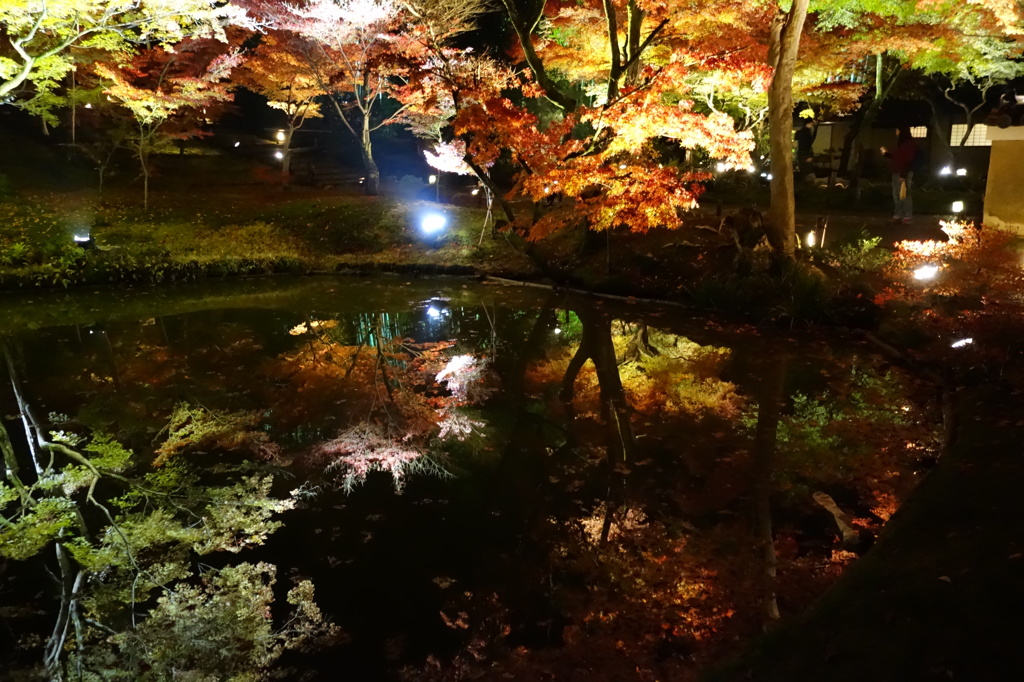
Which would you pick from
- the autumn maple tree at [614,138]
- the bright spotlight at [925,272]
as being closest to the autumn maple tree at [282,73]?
the autumn maple tree at [614,138]

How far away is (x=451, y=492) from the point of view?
20.3ft

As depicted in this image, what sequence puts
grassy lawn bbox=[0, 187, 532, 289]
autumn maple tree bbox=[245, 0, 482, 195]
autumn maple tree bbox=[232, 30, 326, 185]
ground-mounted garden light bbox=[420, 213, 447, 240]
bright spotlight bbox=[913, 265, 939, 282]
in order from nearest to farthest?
1. bright spotlight bbox=[913, 265, 939, 282]
2. grassy lawn bbox=[0, 187, 532, 289]
3. autumn maple tree bbox=[245, 0, 482, 195]
4. ground-mounted garden light bbox=[420, 213, 447, 240]
5. autumn maple tree bbox=[232, 30, 326, 185]

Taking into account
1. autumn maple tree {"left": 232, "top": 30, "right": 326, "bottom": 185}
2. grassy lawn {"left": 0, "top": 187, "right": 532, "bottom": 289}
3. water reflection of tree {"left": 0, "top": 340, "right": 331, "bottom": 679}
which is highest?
autumn maple tree {"left": 232, "top": 30, "right": 326, "bottom": 185}

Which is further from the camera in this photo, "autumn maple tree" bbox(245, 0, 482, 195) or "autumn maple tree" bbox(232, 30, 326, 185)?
"autumn maple tree" bbox(232, 30, 326, 185)

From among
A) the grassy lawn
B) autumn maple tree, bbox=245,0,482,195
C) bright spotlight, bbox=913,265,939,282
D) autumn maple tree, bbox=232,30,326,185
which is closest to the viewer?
bright spotlight, bbox=913,265,939,282

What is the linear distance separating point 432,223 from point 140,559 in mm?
14410

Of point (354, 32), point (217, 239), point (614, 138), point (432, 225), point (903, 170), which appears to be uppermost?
point (354, 32)

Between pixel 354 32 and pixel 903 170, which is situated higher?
pixel 354 32

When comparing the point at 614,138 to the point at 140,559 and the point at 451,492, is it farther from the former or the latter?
the point at 140,559

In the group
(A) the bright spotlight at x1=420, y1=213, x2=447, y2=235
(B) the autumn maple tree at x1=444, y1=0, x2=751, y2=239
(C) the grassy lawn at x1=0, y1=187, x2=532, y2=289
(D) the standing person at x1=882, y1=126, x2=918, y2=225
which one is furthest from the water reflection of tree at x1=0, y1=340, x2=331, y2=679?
(D) the standing person at x1=882, y1=126, x2=918, y2=225

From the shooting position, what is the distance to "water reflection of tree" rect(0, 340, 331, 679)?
421 cm

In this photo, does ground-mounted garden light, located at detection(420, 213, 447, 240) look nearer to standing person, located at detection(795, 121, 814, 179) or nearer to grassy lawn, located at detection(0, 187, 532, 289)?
grassy lawn, located at detection(0, 187, 532, 289)

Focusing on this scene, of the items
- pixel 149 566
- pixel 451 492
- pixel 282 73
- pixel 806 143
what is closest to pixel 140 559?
pixel 149 566

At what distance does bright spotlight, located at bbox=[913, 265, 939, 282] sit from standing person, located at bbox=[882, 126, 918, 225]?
20.8ft
